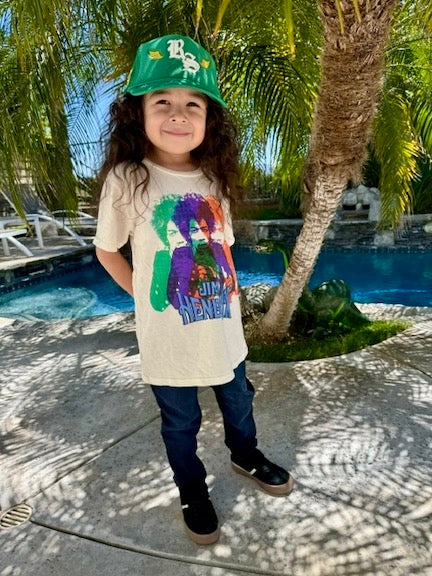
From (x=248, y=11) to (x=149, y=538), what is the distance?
318cm

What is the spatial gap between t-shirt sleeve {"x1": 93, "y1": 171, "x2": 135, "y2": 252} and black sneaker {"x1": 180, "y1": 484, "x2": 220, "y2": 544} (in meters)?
1.02

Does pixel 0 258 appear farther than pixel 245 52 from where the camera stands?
Yes

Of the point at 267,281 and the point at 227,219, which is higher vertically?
the point at 227,219

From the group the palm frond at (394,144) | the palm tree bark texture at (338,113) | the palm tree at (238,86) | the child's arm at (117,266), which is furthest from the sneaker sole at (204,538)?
the palm frond at (394,144)

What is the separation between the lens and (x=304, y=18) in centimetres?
318

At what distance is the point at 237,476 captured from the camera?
2.03 m

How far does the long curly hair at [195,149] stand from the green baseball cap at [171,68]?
0.10 m

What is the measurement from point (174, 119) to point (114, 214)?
0.39 metres

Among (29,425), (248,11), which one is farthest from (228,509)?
(248,11)

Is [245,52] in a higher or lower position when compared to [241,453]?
higher

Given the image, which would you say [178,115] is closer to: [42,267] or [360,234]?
[42,267]

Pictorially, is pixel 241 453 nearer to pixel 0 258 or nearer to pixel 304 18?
pixel 304 18

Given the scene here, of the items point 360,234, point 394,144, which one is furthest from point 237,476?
point 360,234

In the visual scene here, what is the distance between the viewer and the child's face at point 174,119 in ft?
5.07
